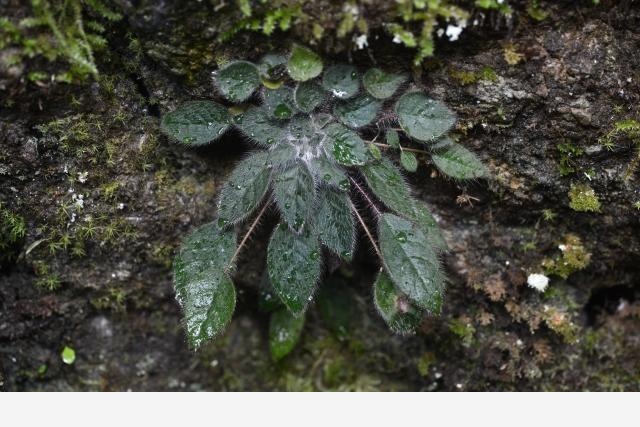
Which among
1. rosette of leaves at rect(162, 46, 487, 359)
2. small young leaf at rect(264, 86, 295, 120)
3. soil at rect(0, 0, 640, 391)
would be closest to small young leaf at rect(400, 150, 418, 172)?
rosette of leaves at rect(162, 46, 487, 359)

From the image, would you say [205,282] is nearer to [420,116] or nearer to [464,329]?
[420,116]

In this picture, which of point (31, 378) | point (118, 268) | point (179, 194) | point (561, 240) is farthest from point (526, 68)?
point (31, 378)

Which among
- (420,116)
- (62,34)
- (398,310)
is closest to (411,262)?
(398,310)

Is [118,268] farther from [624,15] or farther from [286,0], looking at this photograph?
[624,15]

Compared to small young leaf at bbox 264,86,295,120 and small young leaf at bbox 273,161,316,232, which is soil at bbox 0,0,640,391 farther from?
small young leaf at bbox 273,161,316,232

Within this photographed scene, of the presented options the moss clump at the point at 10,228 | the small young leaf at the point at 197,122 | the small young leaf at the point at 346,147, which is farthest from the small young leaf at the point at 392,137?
the moss clump at the point at 10,228

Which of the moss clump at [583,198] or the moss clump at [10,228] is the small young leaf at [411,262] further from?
the moss clump at [10,228]
